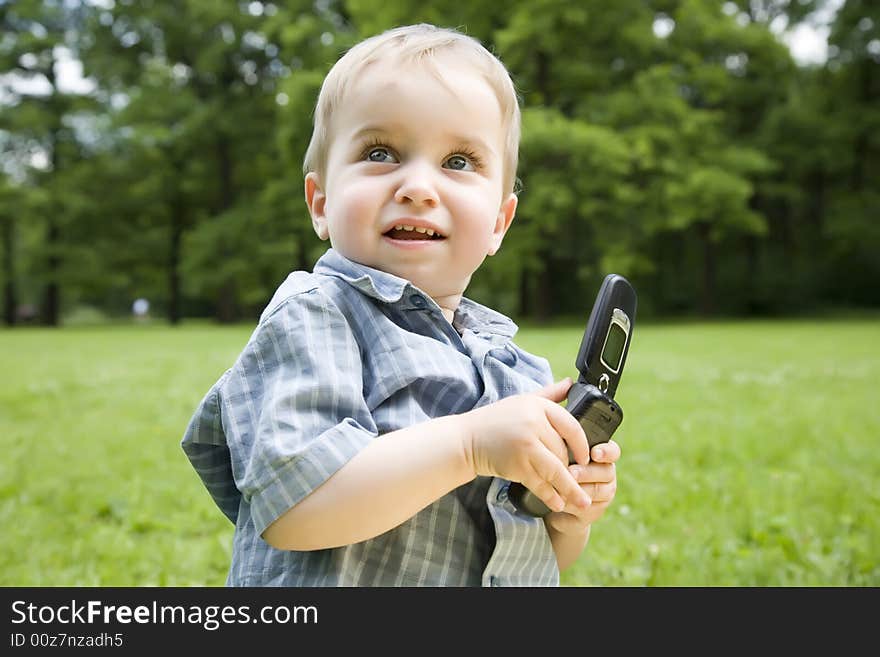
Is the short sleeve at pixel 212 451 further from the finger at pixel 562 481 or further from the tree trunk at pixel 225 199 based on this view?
the tree trunk at pixel 225 199

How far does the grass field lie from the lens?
255 cm

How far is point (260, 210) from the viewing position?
23625mm

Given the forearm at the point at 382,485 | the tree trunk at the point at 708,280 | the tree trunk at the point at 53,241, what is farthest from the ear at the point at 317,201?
the tree trunk at the point at 53,241

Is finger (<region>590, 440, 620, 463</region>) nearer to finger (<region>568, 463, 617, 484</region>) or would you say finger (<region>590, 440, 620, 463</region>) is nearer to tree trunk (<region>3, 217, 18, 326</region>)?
finger (<region>568, 463, 617, 484</region>)

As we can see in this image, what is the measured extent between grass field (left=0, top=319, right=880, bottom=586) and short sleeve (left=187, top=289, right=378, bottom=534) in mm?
1480

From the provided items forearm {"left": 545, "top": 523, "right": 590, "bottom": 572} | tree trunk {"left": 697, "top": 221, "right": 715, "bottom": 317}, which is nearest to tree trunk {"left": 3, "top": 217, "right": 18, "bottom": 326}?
tree trunk {"left": 697, "top": 221, "right": 715, "bottom": 317}

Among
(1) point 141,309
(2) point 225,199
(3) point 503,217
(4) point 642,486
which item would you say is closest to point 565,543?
(3) point 503,217

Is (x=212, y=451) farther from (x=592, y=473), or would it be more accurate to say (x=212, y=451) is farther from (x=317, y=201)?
(x=592, y=473)

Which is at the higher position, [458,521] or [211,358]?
[458,521]

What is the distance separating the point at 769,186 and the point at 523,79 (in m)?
8.44

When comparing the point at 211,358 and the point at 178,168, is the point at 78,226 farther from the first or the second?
the point at 211,358

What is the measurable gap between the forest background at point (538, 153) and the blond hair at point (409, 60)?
53.7 feet
